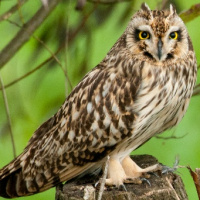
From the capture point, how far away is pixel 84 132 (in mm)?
3504

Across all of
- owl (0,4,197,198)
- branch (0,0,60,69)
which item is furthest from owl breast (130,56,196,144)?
branch (0,0,60,69)

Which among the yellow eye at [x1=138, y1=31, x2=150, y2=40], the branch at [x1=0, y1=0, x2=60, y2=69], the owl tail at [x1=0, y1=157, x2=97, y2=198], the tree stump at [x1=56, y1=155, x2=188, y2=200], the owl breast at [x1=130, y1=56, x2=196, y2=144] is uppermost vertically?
the branch at [x1=0, y1=0, x2=60, y2=69]

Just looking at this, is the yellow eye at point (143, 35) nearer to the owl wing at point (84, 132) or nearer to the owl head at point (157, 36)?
the owl head at point (157, 36)

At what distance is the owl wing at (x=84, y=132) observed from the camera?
3.48 meters

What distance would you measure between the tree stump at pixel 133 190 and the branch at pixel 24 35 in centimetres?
83

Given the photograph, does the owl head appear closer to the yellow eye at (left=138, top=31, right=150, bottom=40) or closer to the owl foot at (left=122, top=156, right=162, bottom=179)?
the yellow eye at (left=138, top=31, right=150, bottom=40)

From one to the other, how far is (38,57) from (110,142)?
1324 millimetres

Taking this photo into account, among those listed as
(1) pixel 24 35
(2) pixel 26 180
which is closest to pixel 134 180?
(2) pixel 26 180

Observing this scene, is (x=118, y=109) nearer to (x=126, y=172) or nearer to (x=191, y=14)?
(x=126, y=172)

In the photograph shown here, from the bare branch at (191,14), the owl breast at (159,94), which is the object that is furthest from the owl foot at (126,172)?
the bare branch at (191,14)

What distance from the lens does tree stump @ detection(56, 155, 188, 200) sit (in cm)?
323

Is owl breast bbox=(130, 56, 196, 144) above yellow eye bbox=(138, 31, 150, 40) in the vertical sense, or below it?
below

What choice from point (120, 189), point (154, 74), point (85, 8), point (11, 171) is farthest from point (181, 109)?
point (85, 8)

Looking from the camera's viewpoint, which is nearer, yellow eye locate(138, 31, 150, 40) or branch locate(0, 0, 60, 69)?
yellow eye locate(138, 31, 150, 40)
